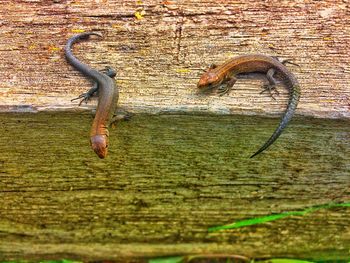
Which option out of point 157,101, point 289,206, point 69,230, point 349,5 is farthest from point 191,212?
point 349,5

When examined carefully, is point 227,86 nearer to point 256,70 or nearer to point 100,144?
point 256,70

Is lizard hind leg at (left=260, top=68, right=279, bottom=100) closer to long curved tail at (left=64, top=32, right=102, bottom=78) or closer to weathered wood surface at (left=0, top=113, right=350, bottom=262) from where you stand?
weathered wood surface at (left=0, top=113, right=350, bottom=262)

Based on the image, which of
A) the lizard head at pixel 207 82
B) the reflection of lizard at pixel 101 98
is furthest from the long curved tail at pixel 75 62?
the lizard head at pixel 207 82

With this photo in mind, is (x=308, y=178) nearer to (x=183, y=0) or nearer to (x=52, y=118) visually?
(x=183, y=0)

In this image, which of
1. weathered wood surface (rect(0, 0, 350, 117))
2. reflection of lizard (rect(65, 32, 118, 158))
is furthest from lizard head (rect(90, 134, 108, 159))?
weathered wood surface (rect(0, 0, 350, 117))

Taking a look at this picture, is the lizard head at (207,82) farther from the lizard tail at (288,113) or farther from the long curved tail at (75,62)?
the long curved tail at (75,62)

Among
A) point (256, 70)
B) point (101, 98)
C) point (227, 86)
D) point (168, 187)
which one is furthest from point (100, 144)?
point (256, 70)
